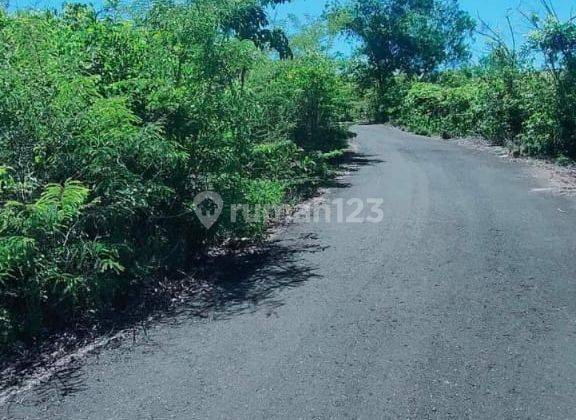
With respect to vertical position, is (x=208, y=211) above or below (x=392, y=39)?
below

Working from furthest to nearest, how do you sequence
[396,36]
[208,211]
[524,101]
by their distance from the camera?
[396,36] < [524,101] < [208,211]

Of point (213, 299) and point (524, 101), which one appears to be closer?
point (213, 299)

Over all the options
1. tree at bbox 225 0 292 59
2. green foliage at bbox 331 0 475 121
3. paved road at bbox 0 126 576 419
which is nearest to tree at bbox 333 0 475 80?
green foliage at bbox 331 0 475 121

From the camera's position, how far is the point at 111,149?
509 centimetres

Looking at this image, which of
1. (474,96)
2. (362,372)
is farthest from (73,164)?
(474,96)

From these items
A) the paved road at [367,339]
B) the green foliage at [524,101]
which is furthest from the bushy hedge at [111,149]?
the green foliage at [524,101]

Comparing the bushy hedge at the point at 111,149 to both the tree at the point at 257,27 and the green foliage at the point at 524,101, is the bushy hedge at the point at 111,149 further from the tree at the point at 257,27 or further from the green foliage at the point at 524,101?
the green foliage at the point at 524,101

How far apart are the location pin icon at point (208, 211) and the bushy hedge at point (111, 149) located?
9cm

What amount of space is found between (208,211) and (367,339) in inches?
112

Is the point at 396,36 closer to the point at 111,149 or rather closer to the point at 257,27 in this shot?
the point at 257,27

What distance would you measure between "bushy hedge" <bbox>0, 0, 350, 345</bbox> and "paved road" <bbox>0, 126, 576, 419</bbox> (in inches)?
28.9

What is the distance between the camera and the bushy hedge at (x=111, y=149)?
4711 millimetres

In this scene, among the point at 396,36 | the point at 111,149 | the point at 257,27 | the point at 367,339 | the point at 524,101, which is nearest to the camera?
the point at 367,339

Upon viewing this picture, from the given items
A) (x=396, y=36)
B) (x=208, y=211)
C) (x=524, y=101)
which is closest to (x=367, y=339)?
(x=208, y=211)
